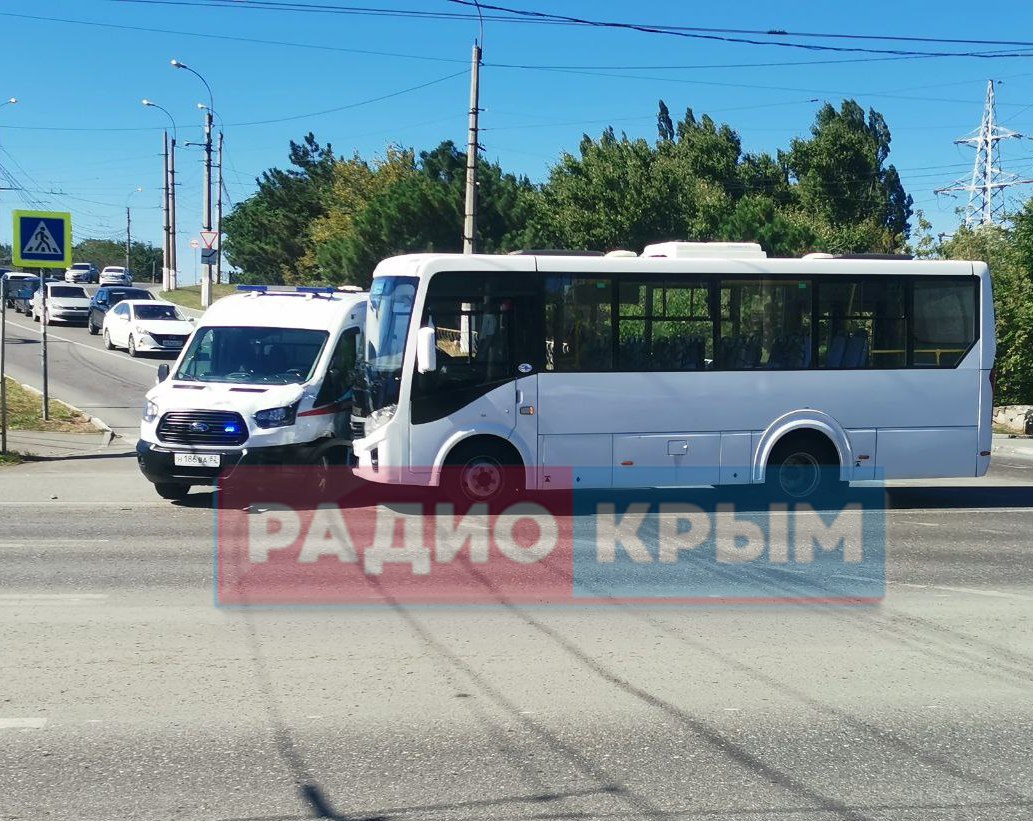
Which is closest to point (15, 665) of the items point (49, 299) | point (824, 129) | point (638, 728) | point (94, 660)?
point (94, 660)

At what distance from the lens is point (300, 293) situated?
14422 millimetres

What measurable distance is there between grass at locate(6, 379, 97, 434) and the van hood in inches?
311

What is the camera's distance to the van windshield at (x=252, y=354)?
1334 centimetres

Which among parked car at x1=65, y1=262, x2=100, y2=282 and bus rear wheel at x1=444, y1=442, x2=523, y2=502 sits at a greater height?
parked car at x1=65, y1=262, x2=100, y2=282

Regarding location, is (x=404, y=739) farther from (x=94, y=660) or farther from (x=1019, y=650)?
Result: (x=1019, y=650)

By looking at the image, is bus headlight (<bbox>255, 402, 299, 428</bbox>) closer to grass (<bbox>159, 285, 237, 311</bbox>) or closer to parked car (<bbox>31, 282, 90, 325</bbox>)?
parked car (<bbox>31, 282, 90, 325</bbox>)

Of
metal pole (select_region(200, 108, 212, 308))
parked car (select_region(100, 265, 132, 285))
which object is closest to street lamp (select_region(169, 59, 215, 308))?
metal pole (select_region(200, 108, 212, 308))

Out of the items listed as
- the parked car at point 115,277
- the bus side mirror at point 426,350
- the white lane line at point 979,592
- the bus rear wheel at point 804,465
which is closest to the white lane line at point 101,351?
the bus side mirror at point 426,350

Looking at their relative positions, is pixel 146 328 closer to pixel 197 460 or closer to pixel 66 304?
pixel 66 304

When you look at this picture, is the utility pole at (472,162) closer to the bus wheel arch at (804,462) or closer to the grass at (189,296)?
the bus wheel arch at (804,462)

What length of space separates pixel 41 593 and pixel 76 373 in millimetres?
22336

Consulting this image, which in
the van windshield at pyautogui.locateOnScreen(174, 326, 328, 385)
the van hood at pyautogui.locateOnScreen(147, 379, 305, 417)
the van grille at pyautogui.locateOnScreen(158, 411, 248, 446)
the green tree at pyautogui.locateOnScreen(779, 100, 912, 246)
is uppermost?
the green tree at pyautogui.locateOnScreen(779, 100, 912, 246)

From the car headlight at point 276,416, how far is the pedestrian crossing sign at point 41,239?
6.43 metres

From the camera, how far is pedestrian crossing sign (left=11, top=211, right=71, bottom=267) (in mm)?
17205
